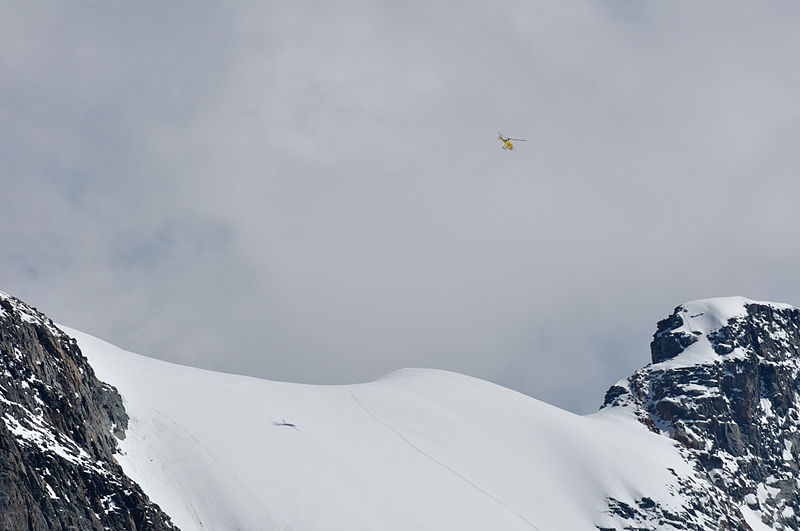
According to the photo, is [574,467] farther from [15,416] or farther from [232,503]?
[15,416]

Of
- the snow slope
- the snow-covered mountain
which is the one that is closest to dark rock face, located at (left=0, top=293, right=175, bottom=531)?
the snow-covered mountain

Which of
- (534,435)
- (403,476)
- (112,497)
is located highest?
(534,435)

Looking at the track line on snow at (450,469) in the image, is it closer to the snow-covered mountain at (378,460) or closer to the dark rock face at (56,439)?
the snow-covered mountain at (378,460)

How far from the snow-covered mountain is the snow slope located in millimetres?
238

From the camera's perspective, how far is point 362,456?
163 m

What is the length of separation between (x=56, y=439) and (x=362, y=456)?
162ft

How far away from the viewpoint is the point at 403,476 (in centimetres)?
16175

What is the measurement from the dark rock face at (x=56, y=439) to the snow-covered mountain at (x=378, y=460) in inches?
45.1

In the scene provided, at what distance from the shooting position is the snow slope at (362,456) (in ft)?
465

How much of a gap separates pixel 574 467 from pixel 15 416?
87.2 metres

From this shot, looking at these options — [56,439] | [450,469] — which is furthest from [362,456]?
[56,439]

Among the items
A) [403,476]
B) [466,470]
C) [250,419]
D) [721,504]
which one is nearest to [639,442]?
[721,504]

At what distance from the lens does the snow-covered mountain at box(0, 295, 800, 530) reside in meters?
141

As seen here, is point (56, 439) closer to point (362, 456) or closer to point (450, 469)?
point (362, 456)
